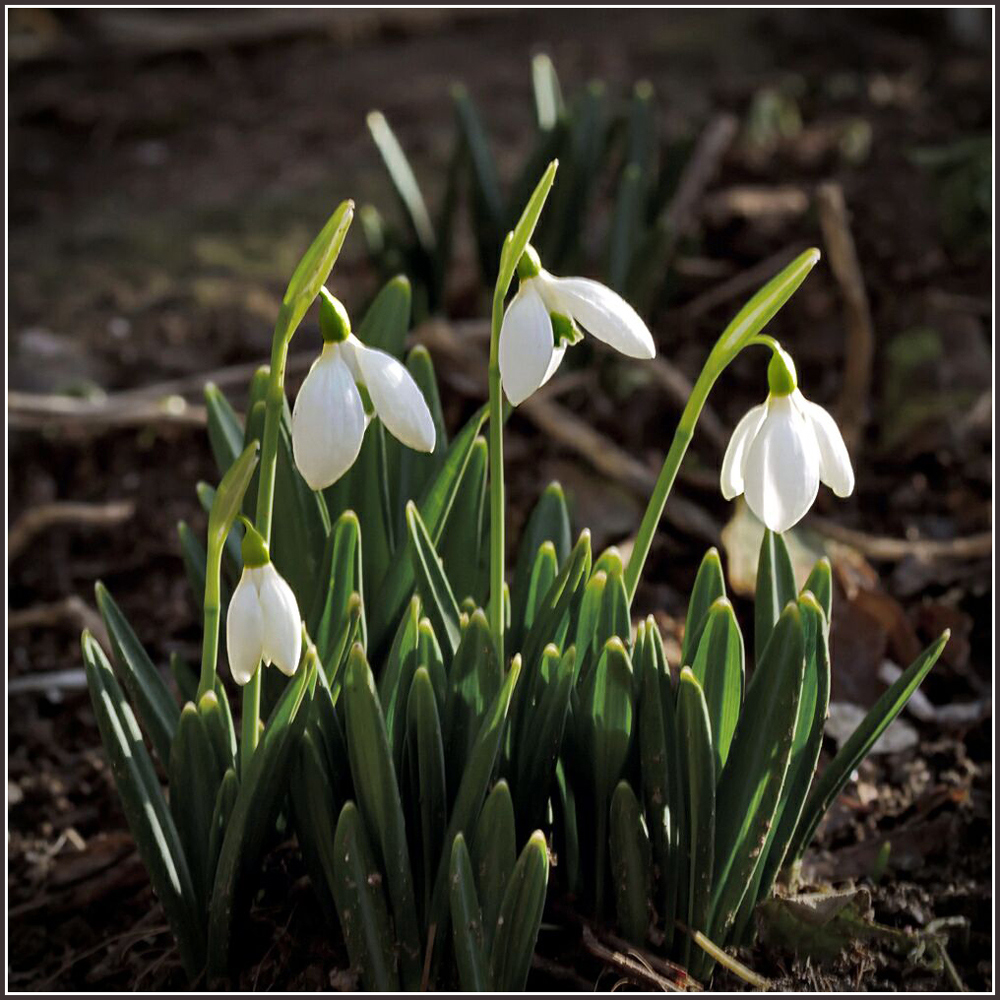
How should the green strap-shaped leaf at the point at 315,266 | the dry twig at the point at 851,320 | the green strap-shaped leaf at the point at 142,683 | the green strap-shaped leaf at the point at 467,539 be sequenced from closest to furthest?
1. the green strap-shaped leaf at the point at 315,266
2. the green strap-shaped leaf at the point at 142,683
3. the green strap-shaped leaf at the point at 467,539
4. the dry twig at the point at 851,320

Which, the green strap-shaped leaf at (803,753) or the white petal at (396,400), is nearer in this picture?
the white petal at (396,400)

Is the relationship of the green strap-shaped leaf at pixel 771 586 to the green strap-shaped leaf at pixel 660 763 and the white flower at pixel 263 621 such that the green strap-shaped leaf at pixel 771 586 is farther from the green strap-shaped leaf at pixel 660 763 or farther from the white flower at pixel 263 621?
the white flower at pixel 263 621

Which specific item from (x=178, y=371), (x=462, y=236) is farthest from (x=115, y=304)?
(x=462, y=236)

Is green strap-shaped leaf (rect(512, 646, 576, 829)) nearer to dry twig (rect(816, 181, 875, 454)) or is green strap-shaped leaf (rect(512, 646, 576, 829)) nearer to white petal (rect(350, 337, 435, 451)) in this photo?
white petal (rect(350, 337, 435, 451))

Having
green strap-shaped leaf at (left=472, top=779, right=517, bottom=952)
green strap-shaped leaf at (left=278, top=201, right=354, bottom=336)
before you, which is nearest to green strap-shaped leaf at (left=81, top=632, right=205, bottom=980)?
green strap-shaped leaf at (left=472, top=779, right=517, bottom=952)

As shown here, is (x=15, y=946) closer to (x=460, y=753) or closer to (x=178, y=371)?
(x=460, y=753)

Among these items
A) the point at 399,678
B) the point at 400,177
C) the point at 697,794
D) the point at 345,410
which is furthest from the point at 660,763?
the point at 400,177

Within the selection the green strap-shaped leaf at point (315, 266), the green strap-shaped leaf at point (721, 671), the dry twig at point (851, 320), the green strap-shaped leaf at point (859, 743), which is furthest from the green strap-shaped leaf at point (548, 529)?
the dry twig at point (851, 320)
